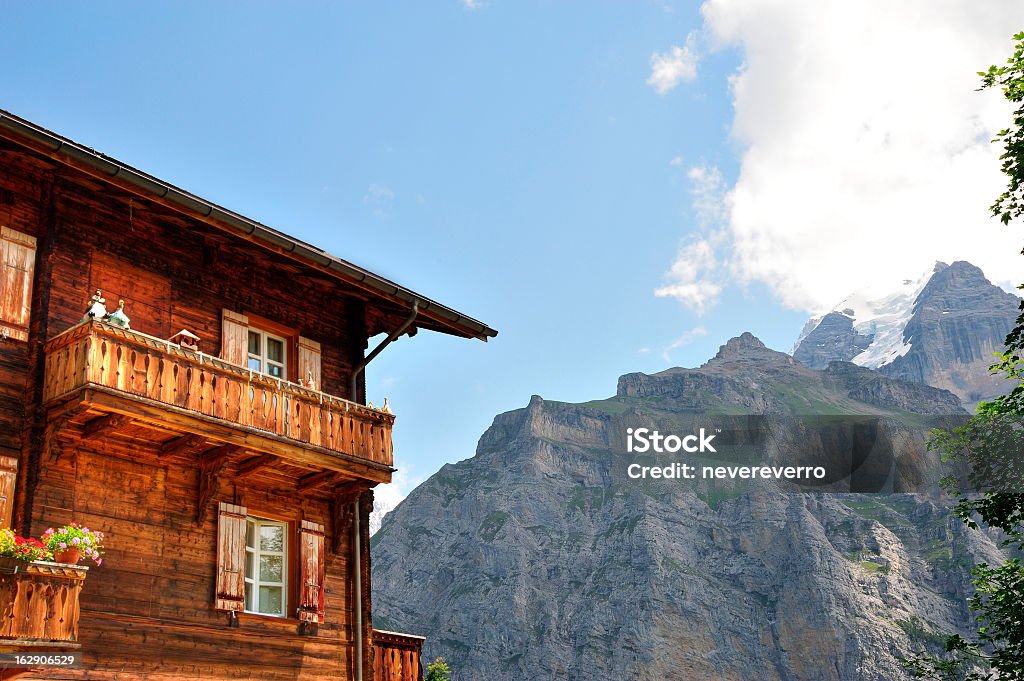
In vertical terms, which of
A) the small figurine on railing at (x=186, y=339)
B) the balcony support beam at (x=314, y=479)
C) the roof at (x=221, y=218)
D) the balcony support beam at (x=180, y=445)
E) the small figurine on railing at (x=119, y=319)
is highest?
the roof at (x=221, y=218)

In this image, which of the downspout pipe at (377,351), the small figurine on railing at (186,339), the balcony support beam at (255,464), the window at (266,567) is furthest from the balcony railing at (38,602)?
the downspout pipe at (377,351)

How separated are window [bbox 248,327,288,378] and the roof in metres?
1.80

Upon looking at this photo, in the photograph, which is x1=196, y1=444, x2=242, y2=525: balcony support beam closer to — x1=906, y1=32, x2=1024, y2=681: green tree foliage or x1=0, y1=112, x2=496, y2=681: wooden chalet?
x1=0, y1=112, x2=496, y2=681: wooden chalet

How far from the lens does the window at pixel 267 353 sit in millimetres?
19812

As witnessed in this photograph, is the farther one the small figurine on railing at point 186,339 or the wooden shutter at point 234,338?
the wooden shutter at point 234,338

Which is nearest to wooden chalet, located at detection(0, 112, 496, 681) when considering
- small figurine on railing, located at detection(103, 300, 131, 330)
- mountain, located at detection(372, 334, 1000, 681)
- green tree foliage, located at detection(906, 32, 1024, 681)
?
small figurine on railing, located at detection(103, 300, 131, 330)

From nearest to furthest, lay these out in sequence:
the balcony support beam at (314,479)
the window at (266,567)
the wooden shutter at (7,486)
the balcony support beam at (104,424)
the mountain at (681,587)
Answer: the wooden shutter at (7,486), the balcony support beam at (104,424), the window at (266,567), the balcony support beam at (314,479), the mountain at (681,587)

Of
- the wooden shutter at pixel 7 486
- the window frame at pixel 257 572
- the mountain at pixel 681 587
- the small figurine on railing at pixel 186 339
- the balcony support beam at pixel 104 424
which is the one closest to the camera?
the wooden shutter at pixel 7 486

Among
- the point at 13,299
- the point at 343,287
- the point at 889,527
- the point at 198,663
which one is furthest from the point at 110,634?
the point at 889,527

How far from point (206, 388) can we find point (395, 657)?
7.01 metres

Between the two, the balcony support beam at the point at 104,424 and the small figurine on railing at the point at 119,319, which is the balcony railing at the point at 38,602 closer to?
the balcony support beam at the point at 104,424

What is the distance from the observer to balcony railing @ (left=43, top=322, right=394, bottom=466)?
15164 millimetres

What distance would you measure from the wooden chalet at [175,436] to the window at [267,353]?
4cm

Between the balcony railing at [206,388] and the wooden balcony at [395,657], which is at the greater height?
the balcony railing at [206,388]
